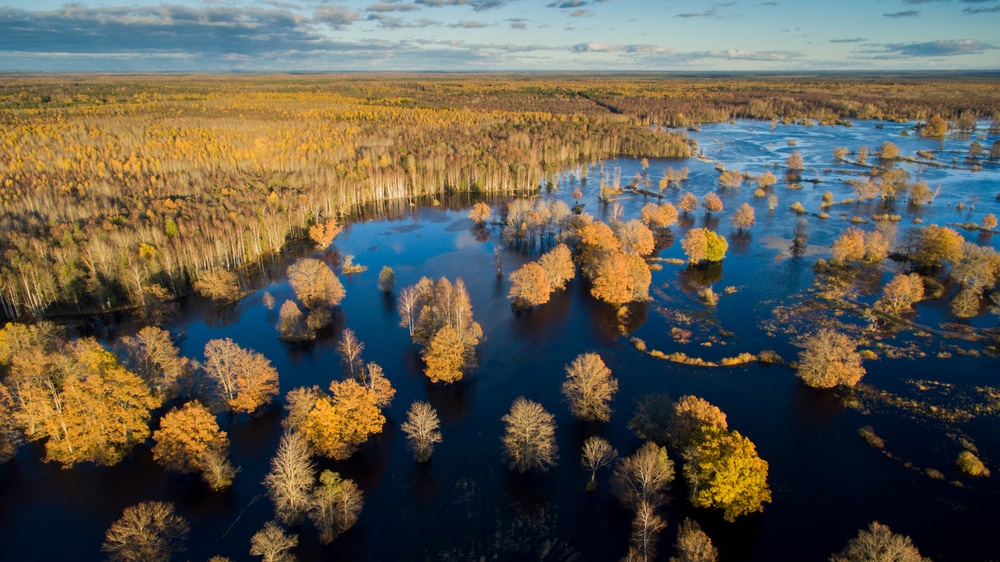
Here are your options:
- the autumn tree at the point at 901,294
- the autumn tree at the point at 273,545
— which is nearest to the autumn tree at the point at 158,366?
the autumn tree at the point at 273,545

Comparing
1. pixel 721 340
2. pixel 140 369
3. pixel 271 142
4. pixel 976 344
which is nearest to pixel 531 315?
pixel 721 340

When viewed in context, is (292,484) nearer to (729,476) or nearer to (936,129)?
(729,476)

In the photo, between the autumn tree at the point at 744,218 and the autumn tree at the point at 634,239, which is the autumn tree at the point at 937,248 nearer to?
the autumn tree at the point at 744,218

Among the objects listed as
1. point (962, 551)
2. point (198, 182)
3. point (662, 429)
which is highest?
point (198, 182)

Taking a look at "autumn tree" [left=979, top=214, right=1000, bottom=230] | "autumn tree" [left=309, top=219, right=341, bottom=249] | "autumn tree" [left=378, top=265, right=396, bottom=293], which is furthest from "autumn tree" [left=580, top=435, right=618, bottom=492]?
"autumn tree" [left=979, top=214, right=1000, bottom=230]

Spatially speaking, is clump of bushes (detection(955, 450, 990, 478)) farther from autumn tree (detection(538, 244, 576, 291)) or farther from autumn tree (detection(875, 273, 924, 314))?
autumn tree (detection(538, 244, 576, 291))

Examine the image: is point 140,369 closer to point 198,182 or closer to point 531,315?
point 531,315
